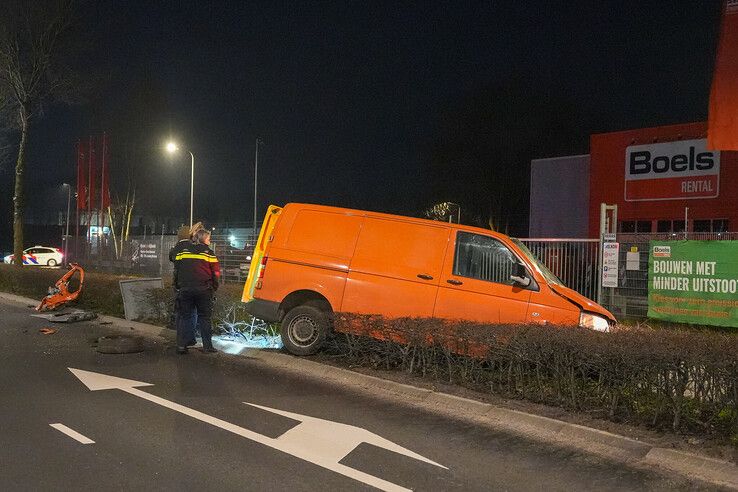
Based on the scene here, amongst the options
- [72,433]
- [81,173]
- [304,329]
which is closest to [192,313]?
[304,329]

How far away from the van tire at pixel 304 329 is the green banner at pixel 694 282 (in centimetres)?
816

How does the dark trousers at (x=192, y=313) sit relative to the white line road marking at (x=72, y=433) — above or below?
above

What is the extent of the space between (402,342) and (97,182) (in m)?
34.3

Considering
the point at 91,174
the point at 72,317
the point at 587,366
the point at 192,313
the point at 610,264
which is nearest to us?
the point at 587,366

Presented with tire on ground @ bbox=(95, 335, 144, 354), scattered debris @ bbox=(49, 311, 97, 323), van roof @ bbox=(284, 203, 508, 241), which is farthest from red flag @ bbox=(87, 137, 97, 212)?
van roof @ bbox=(284, 203, 508, 241)

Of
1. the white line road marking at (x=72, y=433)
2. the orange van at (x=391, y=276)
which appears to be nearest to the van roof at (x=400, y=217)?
the orange van at (x=391, y=276)

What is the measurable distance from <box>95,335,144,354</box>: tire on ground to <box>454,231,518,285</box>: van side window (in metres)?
4.93

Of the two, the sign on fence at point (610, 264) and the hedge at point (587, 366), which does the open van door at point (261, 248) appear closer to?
the hedge at point (587, 366)

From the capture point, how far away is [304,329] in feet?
28.6

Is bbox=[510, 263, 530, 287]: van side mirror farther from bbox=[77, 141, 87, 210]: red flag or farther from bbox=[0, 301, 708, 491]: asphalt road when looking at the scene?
bbox=[77, 141, 87, 210]: red flag

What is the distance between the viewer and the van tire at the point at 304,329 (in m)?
8.49

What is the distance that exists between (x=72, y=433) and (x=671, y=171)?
20.2 metres

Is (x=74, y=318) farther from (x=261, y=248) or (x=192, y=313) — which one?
(x=261, y=248)

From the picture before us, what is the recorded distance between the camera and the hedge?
548cm
